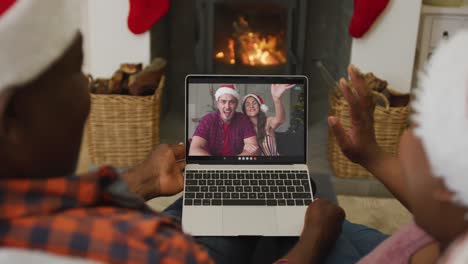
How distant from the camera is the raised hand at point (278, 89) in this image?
146 cm

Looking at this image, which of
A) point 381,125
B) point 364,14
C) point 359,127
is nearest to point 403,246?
point 359,127

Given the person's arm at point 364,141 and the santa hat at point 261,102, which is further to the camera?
the santa hat at point 261,102

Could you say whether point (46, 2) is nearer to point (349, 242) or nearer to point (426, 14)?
point (349, 242)

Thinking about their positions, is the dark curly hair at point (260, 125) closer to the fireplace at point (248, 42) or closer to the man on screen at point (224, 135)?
the man on screen at point (224, 135)

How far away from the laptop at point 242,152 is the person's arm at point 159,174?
0.03m

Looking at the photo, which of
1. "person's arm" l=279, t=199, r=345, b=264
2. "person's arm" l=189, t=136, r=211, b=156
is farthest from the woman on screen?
"person's arm" l=279, t=199, r=345, b=264

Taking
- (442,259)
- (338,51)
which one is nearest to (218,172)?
(442,259)

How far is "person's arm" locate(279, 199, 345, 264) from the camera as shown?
1140 millimetres

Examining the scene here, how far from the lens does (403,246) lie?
0.97 metres

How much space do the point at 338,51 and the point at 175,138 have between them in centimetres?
90

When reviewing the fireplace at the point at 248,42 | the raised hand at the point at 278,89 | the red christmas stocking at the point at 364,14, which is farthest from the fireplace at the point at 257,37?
the raised hand at the point at 278,89

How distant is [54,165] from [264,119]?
32.8 inches

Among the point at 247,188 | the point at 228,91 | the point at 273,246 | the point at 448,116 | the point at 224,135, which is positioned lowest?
the point at 273,246

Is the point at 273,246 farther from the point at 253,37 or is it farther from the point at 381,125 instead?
the point at 253,37
